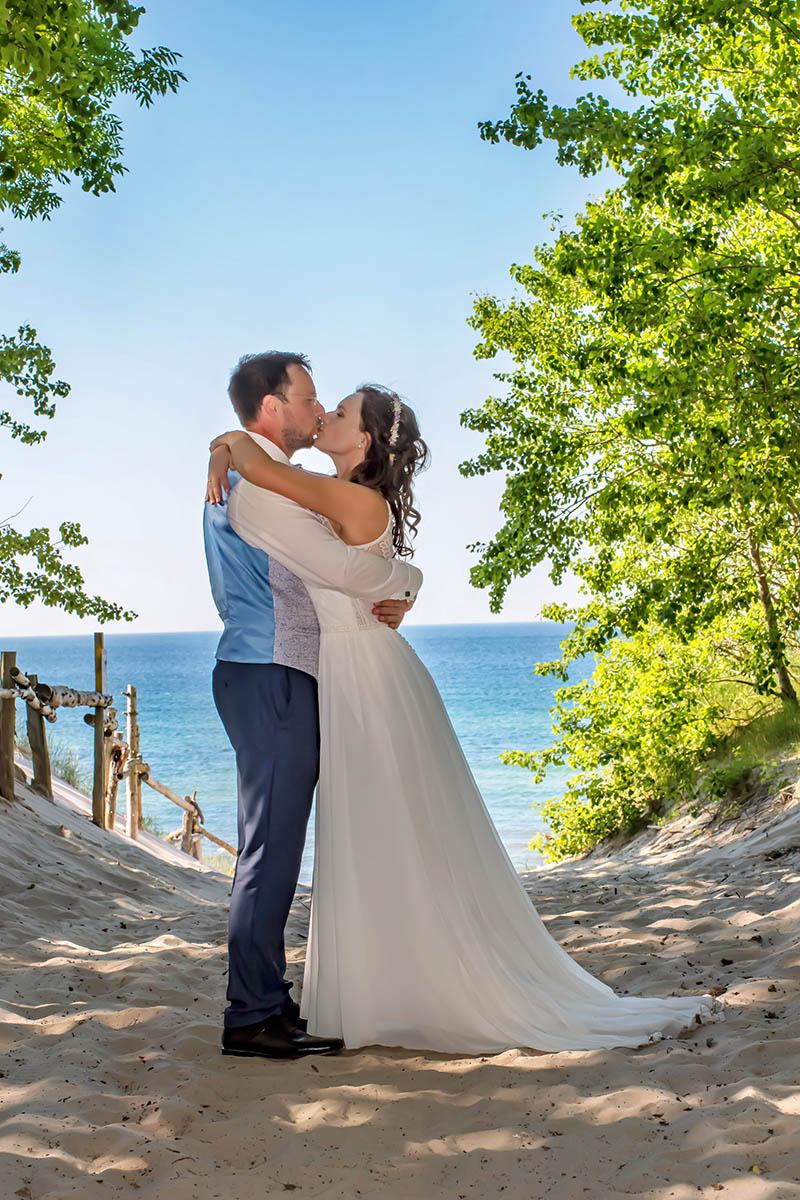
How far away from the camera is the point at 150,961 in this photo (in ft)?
15.9

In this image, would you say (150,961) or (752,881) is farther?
(752,881)

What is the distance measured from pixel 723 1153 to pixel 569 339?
9951mm

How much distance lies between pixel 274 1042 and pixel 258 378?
7.57 ft

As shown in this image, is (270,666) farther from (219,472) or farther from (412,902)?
(412,902)

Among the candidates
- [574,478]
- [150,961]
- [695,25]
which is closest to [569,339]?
[574,478]

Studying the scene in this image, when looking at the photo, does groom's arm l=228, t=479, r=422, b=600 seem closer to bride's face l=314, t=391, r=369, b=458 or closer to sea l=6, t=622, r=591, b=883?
bride's face l=314, t=391, r=369, b=458

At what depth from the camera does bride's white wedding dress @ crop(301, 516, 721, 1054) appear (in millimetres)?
3367

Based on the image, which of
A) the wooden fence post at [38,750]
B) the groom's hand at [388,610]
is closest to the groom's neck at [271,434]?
the groom's hand at [388,610]

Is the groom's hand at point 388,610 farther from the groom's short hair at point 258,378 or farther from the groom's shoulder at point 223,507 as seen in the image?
the groom's short hair at point 258,378

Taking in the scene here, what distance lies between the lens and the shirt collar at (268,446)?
346 centimetres

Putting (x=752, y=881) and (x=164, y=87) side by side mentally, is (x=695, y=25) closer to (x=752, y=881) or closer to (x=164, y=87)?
(x=164, y=87)

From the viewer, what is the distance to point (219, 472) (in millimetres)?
3490

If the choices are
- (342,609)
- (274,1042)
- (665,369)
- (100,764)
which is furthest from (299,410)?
(100,764)

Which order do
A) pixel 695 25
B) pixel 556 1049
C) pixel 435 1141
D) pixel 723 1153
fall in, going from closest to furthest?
pixel 723 1153 < pixel 435 1141 < pixel 556 1049 < pixel 695 25
